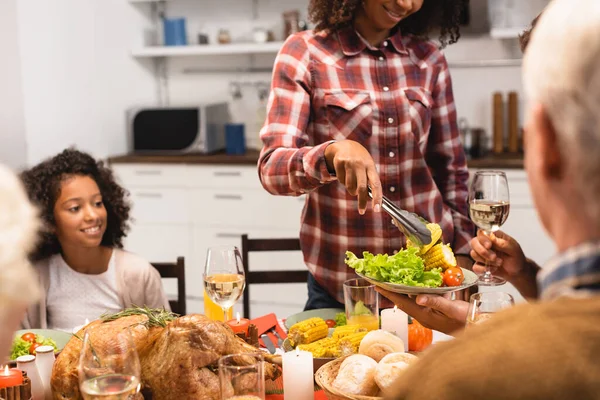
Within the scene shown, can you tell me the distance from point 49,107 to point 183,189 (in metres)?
0.85

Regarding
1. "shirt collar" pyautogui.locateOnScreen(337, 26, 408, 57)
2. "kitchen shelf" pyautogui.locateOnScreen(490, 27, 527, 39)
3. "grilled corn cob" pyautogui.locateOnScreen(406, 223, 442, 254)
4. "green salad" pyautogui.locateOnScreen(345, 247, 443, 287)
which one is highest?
"kitchen shelf" pyautogui.locateOnScreen(490, 27, 527, 39)

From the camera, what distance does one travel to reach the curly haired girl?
2.54m

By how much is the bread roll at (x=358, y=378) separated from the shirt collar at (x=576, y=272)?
2.27 ft

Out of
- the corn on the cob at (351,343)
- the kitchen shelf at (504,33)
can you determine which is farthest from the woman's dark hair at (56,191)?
the kitchen shelf at (504,33)

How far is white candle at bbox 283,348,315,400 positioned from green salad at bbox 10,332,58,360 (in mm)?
652

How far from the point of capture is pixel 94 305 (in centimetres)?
254

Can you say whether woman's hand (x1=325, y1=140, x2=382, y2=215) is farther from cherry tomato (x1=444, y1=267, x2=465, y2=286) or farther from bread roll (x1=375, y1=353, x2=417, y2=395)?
bread roll (x1=375, y1=353, x2=417, y2=395)

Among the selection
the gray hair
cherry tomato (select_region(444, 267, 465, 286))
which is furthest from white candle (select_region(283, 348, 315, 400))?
the gray hair

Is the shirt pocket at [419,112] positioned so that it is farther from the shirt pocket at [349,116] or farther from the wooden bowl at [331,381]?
the wooden bowl at [331,381]

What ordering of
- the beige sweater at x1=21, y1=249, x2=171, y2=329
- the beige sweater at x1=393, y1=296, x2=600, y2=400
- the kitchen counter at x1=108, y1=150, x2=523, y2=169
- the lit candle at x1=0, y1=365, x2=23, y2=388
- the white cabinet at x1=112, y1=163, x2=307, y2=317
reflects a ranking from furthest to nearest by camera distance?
the white cabinet at x1=112, y1=163, x2=307, y2=317, the kitchen counter at x1=108, y1=150, x2=523, y2=169, the beige sweater at x1=21, y1=249, x2=171, y2=329, the lit candle at x1=0, y1=365, x2=23, y2=388, the beige sweater at x1=393, y1=296, x2=600, y2=400

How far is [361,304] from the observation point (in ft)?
5.84

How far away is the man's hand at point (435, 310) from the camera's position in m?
1.61

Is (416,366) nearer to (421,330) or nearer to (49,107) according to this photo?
(421,330)

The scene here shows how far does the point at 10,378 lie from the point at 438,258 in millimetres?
917
